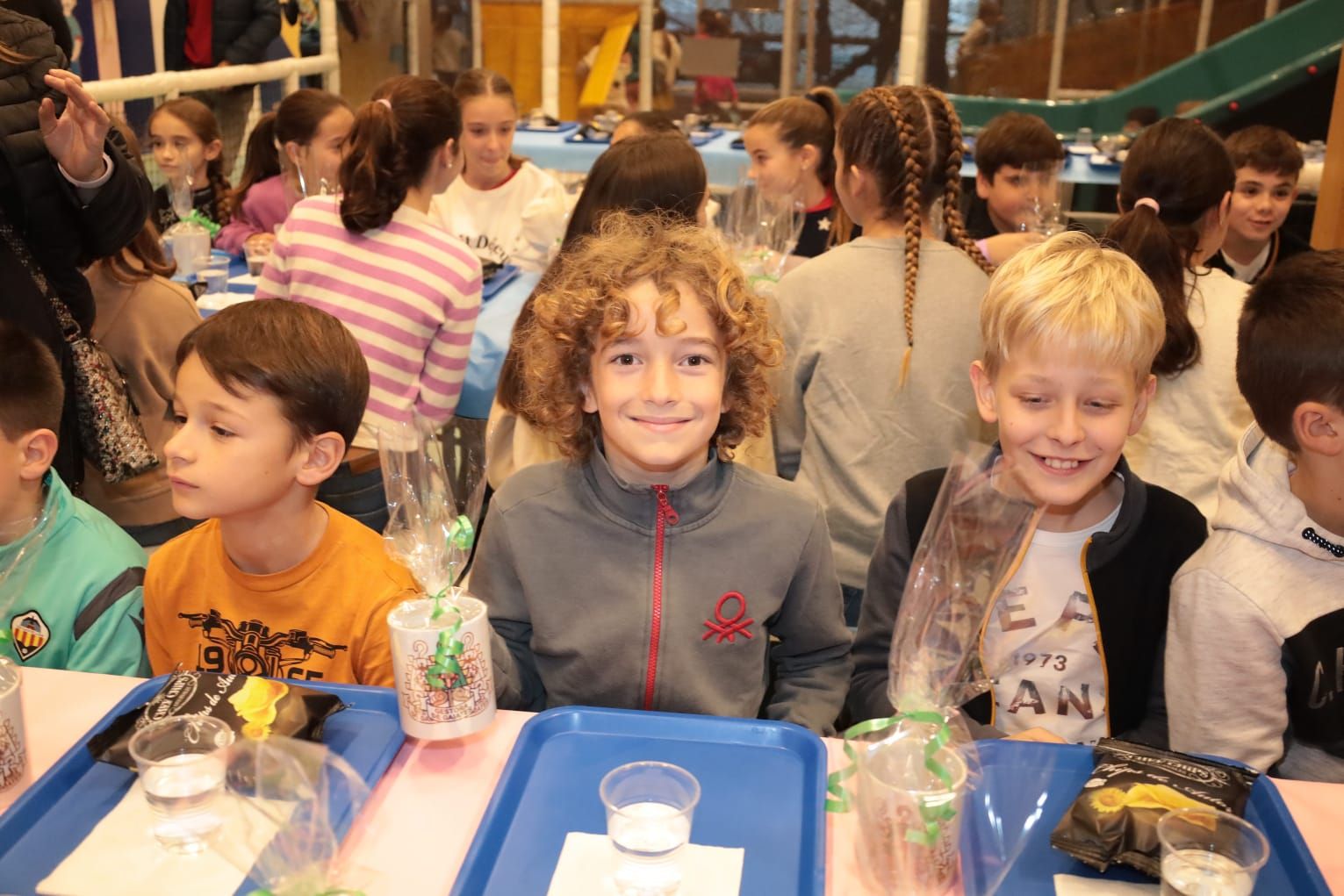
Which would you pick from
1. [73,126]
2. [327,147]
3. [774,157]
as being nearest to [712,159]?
[774,157]

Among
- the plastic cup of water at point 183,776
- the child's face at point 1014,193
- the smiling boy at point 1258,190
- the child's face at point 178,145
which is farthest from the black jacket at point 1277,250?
the child's face at point 178,145

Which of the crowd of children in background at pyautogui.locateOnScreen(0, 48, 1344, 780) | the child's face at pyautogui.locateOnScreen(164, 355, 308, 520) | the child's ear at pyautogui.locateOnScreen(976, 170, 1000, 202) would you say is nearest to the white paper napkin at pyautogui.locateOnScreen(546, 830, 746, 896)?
the crowd of children in background at pyautogui.locateOnScreen(0, 48, 1344, 780)

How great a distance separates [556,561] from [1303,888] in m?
1.08

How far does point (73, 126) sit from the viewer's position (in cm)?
236

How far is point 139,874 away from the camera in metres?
1.18

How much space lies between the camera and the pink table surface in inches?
48.1

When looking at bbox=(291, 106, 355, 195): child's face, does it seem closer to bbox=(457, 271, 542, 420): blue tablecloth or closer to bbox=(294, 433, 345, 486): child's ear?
bbox=(457, 271, 542, 420): blue tablecloth

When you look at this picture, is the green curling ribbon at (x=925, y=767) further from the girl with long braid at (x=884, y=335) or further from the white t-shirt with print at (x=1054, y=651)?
the girl with long braid at (x=884, y=335)

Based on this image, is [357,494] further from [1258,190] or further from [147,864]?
[1258,190]

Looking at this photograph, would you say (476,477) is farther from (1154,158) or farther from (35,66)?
(1154,158)

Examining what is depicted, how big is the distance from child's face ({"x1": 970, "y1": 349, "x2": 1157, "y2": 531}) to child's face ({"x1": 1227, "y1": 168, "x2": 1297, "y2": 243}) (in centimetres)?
309

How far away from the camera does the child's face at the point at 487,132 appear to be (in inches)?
184

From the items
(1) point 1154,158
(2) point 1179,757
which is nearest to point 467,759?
(2) point 1179,757

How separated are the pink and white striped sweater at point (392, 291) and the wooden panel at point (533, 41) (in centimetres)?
596
